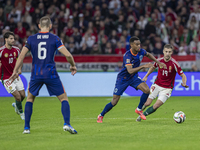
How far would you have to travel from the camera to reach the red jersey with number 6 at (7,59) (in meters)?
9.48

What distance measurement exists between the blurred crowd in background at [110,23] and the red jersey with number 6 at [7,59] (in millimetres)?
8125

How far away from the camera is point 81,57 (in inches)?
643

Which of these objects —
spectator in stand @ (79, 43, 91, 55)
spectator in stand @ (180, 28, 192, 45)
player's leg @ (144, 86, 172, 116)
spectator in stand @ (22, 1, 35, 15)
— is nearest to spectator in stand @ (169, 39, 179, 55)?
spectator in stand @ (180, 28, 192, 45)

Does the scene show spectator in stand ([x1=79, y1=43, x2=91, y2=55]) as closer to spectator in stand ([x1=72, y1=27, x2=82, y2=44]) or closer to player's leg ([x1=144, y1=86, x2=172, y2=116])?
spectator in stand ([x1=72, y1=27, x2=82, y2=44])

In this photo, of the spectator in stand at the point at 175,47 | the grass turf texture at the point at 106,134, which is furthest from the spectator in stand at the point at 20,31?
the grass turf texture at the point at 106,134

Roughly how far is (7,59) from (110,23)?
10515mm

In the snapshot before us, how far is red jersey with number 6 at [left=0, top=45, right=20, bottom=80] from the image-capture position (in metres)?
9.48

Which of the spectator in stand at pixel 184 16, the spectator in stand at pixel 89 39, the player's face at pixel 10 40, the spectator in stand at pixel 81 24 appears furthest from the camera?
the spectator in stand at pixel 184 16

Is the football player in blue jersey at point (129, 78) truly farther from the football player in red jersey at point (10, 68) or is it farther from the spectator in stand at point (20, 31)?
the spectator in stand at point (20, 31)

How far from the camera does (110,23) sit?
1931 cm

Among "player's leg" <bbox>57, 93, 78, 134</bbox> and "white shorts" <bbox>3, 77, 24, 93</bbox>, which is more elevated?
"player's leg" <bbox>57, 93, 78, 134</bbox>

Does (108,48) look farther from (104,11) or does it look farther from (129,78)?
(129,78)

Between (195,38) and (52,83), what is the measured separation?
517 inches

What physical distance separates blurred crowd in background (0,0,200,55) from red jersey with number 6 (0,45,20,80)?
8125mm
